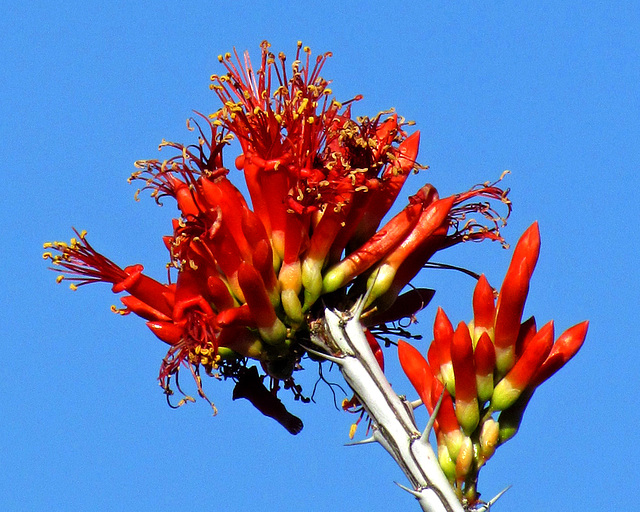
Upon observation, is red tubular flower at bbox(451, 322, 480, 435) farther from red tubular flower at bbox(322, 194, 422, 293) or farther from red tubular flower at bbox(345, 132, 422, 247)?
red tubular flower at bbox(345, 132, 422, 247)

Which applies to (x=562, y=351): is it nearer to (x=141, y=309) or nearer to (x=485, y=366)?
(x=485, y=366)

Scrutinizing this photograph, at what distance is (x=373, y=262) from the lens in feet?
18.1

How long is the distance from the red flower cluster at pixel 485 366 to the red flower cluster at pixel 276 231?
41 centimetres

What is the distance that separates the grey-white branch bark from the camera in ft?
16.6

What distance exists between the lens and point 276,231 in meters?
5.45

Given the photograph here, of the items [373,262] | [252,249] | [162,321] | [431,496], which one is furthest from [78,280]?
[431,496]

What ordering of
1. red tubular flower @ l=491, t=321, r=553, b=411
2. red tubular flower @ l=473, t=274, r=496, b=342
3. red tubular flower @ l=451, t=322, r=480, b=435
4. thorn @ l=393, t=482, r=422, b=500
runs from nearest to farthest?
thorn @ l=393, t=482, r=422, b=500 < red tubular flower @ l=451, t=322, r=480, b=435 < red tubular flower @ l=491, t=321, r=553, b=411 < red tubular flower @ l=473, t=274, r=496, b=342

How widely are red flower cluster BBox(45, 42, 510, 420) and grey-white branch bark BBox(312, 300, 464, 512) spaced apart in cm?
17

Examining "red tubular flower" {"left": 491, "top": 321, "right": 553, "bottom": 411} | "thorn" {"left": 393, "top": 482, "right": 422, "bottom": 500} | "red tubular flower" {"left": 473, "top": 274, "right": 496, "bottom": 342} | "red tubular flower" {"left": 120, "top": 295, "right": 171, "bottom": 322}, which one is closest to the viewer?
"thorn" {"left": 393, "top": 482, "right": 422, "bottom": 500}

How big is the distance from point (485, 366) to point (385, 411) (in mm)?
558

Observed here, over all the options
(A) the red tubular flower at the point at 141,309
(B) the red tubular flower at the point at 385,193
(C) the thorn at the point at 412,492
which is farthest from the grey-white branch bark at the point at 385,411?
(A) the red tubular flower at the point at 141,309

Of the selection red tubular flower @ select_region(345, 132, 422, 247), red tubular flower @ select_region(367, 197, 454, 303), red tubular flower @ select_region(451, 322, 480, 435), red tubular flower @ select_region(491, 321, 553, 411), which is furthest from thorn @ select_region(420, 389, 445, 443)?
red tubular flower @ select_region(345, 132, 422, 247)

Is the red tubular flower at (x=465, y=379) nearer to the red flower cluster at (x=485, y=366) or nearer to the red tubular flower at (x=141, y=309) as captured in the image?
the red flower cluster at (x=485, y=366)

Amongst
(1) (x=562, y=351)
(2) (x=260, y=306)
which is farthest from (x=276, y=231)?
(1) (x=562, y=351)
